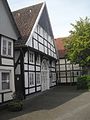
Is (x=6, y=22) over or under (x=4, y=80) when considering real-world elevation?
over

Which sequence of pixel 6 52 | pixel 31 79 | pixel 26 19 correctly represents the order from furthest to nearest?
pixel 26 19, pixel 31 79, pixel 6 52

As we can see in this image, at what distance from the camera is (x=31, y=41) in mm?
23891

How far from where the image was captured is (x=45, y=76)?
30500 mm

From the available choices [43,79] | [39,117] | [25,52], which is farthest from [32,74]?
[39,117]

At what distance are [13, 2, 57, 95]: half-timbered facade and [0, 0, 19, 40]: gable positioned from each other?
111 inches

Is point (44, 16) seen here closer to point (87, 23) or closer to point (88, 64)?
point (87, 23)

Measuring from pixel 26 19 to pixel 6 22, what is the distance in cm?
817

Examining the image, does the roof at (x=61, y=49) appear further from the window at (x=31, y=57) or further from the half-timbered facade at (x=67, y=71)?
the window at (x=31, y=57)

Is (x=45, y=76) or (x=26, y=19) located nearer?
(x=26, y=19)

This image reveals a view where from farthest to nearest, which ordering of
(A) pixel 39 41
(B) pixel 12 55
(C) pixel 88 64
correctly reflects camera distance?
(C) pixel 88 64 → (A) pixel 39 41 → (B) pixel 12 55

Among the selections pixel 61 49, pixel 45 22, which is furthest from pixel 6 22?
pixel 61 49

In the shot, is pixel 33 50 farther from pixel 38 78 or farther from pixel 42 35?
pixel 42 35

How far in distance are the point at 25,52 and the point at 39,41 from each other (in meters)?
4.92

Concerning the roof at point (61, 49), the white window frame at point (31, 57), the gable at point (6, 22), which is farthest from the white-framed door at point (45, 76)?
the roof at point (61, 49)
